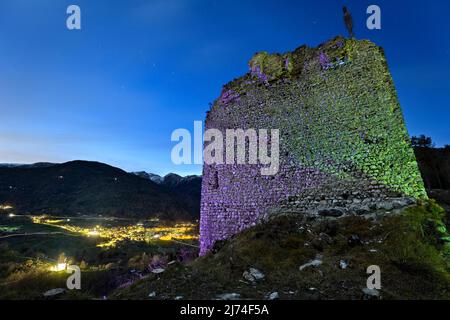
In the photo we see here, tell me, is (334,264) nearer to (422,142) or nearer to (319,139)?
(319,139)

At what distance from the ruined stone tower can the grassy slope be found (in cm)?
126

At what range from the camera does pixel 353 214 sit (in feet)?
31.3

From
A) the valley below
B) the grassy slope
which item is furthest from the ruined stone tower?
the valley below

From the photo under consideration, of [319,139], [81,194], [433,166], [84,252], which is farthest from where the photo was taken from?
[81,194]

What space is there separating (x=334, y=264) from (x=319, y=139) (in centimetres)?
615

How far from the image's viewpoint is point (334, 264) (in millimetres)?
7066

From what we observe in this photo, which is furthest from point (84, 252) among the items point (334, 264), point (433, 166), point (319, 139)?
point (433, 166)

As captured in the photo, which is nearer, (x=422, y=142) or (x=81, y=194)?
(x=422, y=142)

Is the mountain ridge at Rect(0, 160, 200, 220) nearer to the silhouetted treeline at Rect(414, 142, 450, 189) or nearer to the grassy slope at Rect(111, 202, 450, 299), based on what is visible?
the grassy slope at Rect(111, 202, 450, 299)

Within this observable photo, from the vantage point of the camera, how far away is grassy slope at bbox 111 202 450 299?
5.73 metres

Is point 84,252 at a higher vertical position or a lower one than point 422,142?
lower

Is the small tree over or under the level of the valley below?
over
